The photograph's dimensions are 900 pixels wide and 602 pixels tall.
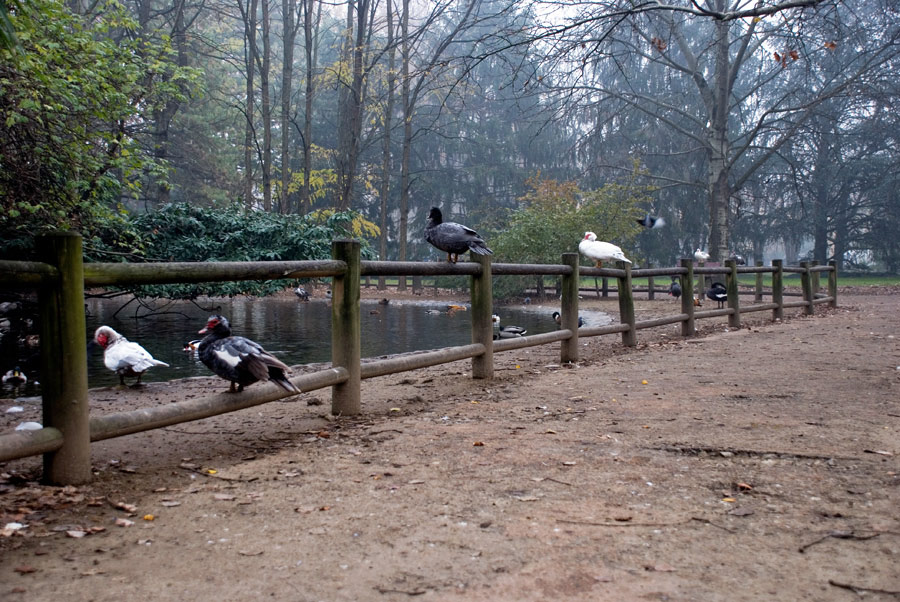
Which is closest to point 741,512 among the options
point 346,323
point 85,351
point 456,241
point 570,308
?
point 346,323

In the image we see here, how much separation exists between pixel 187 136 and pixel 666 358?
995 inches

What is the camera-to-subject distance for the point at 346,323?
4715mm

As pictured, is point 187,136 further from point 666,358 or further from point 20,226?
point 666,358

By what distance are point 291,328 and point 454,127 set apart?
29.8m

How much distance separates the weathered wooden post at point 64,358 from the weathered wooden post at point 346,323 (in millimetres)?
1716

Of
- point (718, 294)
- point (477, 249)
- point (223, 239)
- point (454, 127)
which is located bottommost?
point (718, 294)

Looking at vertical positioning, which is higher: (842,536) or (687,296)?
(687,296)

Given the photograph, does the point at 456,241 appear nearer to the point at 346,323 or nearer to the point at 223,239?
the point at 346,323

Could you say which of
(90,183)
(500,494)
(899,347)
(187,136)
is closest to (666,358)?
(899,347)

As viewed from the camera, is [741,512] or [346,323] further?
[346,323]

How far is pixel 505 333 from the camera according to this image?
10.7 m

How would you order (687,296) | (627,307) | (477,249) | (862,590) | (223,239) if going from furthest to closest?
(223,239) → (687,296) → (627,307) → (477,249) → (862,590)

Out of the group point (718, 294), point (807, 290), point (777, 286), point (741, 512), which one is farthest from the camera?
point (718, 294)

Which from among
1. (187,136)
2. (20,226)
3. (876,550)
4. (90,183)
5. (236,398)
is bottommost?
(876,550)
